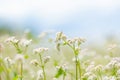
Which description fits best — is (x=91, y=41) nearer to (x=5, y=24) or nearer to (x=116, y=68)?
(x=116, y=68)

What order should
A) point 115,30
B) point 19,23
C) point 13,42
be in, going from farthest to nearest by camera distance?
point 19,23 < point 115,30 < point 13,42

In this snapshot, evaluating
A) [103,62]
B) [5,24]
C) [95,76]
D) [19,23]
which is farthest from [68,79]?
[5,24]

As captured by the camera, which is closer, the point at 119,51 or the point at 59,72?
the point at 59,72

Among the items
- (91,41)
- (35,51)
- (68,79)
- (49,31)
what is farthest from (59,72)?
(91,41)

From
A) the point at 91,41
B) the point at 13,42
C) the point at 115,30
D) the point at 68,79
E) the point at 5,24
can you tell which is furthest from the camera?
the point at 5,24

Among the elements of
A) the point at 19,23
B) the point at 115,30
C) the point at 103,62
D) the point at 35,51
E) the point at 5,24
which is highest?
the point at 5,24

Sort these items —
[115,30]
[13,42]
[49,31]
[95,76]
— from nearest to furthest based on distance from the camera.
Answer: [95,76], [13,42], [49,31], [115,30]

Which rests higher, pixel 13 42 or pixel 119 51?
pixel 119 51

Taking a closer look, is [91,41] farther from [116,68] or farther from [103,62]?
[116,68]

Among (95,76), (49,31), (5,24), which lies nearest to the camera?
(95,76)
